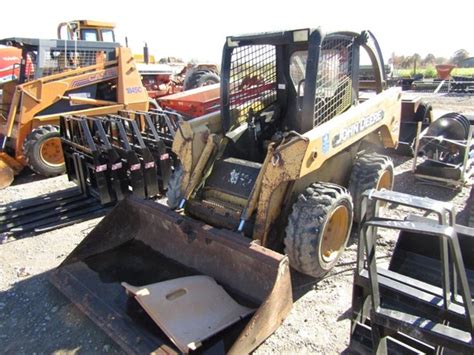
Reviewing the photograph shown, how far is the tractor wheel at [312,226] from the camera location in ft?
10.5

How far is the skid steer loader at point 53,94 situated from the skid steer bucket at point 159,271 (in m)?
3.80

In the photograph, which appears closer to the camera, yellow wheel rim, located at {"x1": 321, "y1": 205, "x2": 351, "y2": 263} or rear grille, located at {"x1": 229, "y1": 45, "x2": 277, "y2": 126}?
yellow wheel rim, located at {"x1": 321, "y1": 205, "x2": 351, "y2": 263}

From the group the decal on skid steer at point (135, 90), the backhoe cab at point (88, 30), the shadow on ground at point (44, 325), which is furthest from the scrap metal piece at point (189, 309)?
the backhoe cab at point (88, 30)

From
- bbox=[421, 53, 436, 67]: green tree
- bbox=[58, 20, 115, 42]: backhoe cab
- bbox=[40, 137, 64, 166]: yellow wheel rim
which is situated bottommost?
bbox=[40, 137, 64, 166]: yellow wheel rim

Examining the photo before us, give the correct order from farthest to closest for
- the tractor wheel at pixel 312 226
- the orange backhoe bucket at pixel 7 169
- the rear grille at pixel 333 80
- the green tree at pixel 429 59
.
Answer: the green tree at pixel 429 59 → the orange backhoe bucket at pixel 7 169 → the rear grille at pixel 333 80 → the tractor wheel at pixel 312 226

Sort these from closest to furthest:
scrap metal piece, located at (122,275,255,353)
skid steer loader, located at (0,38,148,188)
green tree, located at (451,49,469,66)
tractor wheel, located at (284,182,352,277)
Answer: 1. scrap metal piece, located at (122,275,255,353)
2. tractor wheel, located at (284,182,352,277)
3. skid steer loader, located at (0,38,148,188)
4. green tree, located at (451,49,469,66)

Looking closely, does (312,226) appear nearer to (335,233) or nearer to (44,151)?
(335,233)

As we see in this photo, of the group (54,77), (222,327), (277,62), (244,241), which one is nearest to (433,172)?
(277,62)

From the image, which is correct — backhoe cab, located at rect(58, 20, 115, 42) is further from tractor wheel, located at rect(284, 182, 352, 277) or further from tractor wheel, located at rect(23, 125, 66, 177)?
tractor wheel, located at rect(284, 182, 352, 277)

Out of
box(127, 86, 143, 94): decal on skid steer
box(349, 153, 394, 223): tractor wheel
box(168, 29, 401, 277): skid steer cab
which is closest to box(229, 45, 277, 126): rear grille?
box(168, 29, 401, 277): skid steer cab

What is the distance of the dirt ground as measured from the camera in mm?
2949

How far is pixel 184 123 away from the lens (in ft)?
13.3

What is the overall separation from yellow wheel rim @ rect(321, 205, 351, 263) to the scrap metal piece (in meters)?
1.06

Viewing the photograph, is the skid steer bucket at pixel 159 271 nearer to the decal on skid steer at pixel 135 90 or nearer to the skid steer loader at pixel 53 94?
the skid steer loader at pixel 53 94
